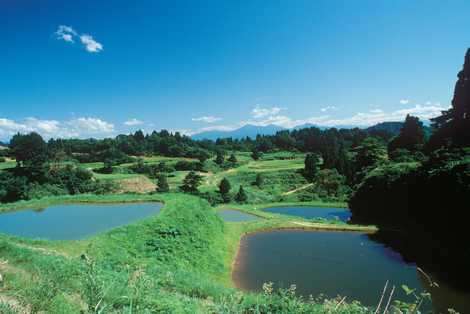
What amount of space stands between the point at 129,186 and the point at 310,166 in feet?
125

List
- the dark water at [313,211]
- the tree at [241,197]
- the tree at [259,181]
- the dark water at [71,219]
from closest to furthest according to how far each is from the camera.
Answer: the dark water at [71,219]
the dark water at [313,211]
the tree at [241,197]
the tree at [259,181]

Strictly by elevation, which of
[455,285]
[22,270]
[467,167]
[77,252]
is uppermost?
[467,167]

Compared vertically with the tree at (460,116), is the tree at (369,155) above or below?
below

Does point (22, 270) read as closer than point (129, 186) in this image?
Yes

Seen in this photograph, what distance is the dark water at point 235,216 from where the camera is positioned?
93.0ft

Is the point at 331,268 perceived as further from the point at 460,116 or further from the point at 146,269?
the point at 460,116

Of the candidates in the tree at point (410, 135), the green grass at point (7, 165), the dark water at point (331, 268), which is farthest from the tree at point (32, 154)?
the tree at point (410, 135)

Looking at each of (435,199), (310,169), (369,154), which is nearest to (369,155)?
(369,154)

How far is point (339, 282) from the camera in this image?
13562mm

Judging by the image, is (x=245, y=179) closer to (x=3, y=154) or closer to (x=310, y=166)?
(x=310, y=166)

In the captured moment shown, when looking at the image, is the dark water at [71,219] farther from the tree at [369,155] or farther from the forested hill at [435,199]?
the tree at [369,155]

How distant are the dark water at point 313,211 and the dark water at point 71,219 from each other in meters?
19.0

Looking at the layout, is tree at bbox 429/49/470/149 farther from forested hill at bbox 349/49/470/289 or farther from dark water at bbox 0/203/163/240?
dark water at bbox 0/203/163/240

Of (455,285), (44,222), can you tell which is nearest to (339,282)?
(455,285)
